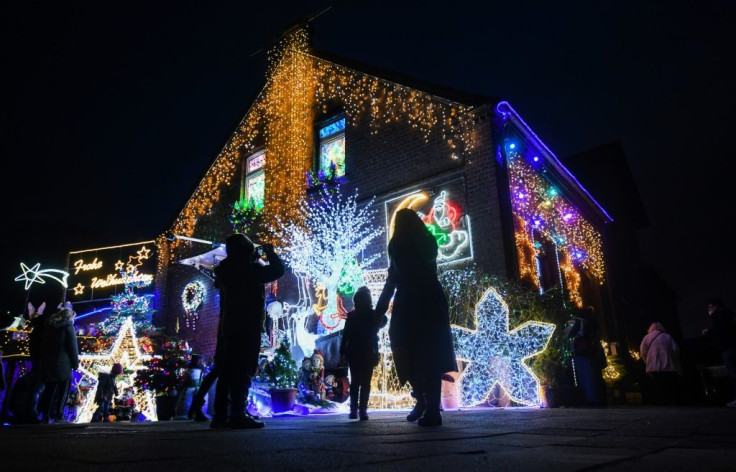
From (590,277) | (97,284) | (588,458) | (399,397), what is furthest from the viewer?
(97,284)

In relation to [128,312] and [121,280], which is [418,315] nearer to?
[128,312]

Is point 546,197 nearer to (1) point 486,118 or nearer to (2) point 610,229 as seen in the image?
(1) point 486,118

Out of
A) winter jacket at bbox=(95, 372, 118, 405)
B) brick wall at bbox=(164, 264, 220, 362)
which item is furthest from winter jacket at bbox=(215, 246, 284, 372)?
brick wall at bbox=(164, 264, 220, 362)

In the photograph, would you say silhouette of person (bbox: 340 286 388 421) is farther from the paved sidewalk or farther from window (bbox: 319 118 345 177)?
window (bbox: 319 118 345 177)

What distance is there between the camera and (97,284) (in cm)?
1930

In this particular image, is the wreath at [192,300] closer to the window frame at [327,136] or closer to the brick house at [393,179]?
the brick house at [393,179]

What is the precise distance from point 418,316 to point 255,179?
12842 mm

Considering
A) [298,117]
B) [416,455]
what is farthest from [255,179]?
[416,455]

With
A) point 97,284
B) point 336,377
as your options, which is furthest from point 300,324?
point 97,284

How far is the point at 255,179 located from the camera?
633 inches

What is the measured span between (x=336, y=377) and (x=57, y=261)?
23858 millimetres

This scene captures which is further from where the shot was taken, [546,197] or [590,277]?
[590,277]

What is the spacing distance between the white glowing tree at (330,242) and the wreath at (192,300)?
3.54m

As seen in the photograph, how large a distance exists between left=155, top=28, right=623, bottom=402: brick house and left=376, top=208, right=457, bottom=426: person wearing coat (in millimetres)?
6014
